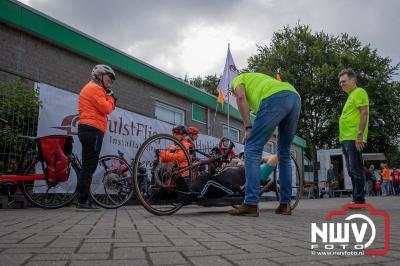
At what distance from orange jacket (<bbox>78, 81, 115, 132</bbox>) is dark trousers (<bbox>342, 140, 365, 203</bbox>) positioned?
3696 mm

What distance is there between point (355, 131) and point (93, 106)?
13.0ft

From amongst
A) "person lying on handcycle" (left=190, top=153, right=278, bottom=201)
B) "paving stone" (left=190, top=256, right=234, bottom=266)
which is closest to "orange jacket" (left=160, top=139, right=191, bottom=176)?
"person lying on handcycle" (left=190, top=153, right=278, bottom=201)

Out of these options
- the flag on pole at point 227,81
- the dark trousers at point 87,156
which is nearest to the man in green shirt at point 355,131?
the dark trousers at point 87,156

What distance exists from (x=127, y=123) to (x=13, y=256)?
6.22 m

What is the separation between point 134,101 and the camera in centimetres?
1233

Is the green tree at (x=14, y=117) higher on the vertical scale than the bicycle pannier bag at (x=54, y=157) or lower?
higher

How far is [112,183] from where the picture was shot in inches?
261

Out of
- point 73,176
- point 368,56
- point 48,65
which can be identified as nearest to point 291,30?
point 368,56

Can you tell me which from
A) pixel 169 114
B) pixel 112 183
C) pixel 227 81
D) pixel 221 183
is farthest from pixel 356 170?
pixel 227 81

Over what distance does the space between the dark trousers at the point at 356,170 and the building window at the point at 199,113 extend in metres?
9.76

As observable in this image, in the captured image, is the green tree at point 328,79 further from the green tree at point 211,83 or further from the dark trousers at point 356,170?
the dark trousers at point 356,170

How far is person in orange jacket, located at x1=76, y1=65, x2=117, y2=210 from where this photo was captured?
17.5 feet

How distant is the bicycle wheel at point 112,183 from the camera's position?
6504mm

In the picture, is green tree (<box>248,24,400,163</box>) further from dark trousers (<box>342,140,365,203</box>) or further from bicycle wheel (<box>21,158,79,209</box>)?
bicycle wheel (<box>21,158,79,209</box>)
